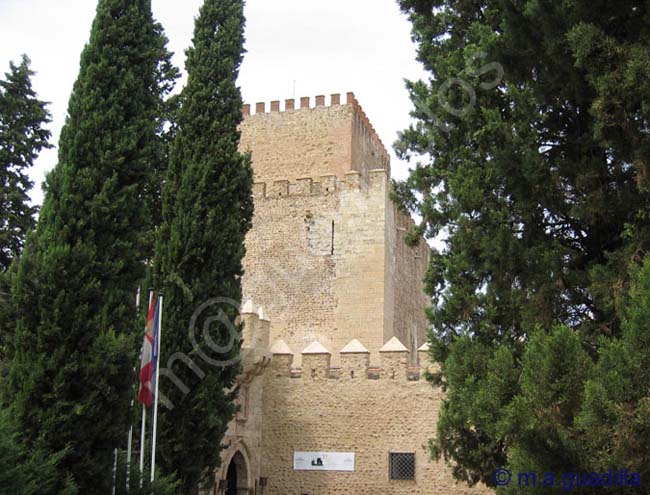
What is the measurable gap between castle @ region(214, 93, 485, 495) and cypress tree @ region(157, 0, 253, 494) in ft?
12.3

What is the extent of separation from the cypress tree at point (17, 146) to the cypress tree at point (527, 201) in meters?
9.12

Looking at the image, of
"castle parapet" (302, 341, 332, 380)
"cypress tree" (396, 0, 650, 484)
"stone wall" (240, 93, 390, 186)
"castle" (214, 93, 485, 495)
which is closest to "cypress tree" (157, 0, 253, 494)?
"cypress tree" (396, 0, 650, 484)

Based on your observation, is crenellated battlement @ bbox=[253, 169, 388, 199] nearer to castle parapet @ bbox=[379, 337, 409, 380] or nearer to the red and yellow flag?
castle parapet @ bbox=[379, 337, 409, 380]

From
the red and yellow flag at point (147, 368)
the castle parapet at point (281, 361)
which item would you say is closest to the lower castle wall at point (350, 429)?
the castle parapet at point (281, 361)

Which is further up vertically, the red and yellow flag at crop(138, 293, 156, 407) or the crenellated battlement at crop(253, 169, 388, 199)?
the crenellated battlement at crop(253, 169, 388, 199)

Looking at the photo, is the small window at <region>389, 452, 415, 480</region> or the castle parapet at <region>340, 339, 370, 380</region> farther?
the castle parapet at <region>340, 339, 370, 380</region>

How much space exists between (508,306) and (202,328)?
472 cm

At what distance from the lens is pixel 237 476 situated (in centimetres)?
1905

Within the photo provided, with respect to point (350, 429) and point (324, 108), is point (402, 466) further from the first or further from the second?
point (324, 108)

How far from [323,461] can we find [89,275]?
1110 cm

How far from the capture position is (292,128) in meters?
27.7

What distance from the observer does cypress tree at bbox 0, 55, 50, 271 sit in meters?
Result: 17.3

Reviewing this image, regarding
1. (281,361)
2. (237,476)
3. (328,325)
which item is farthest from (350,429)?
(328,325)

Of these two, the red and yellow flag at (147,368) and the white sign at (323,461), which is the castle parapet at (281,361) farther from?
the red and yellow flag at (147,368)
